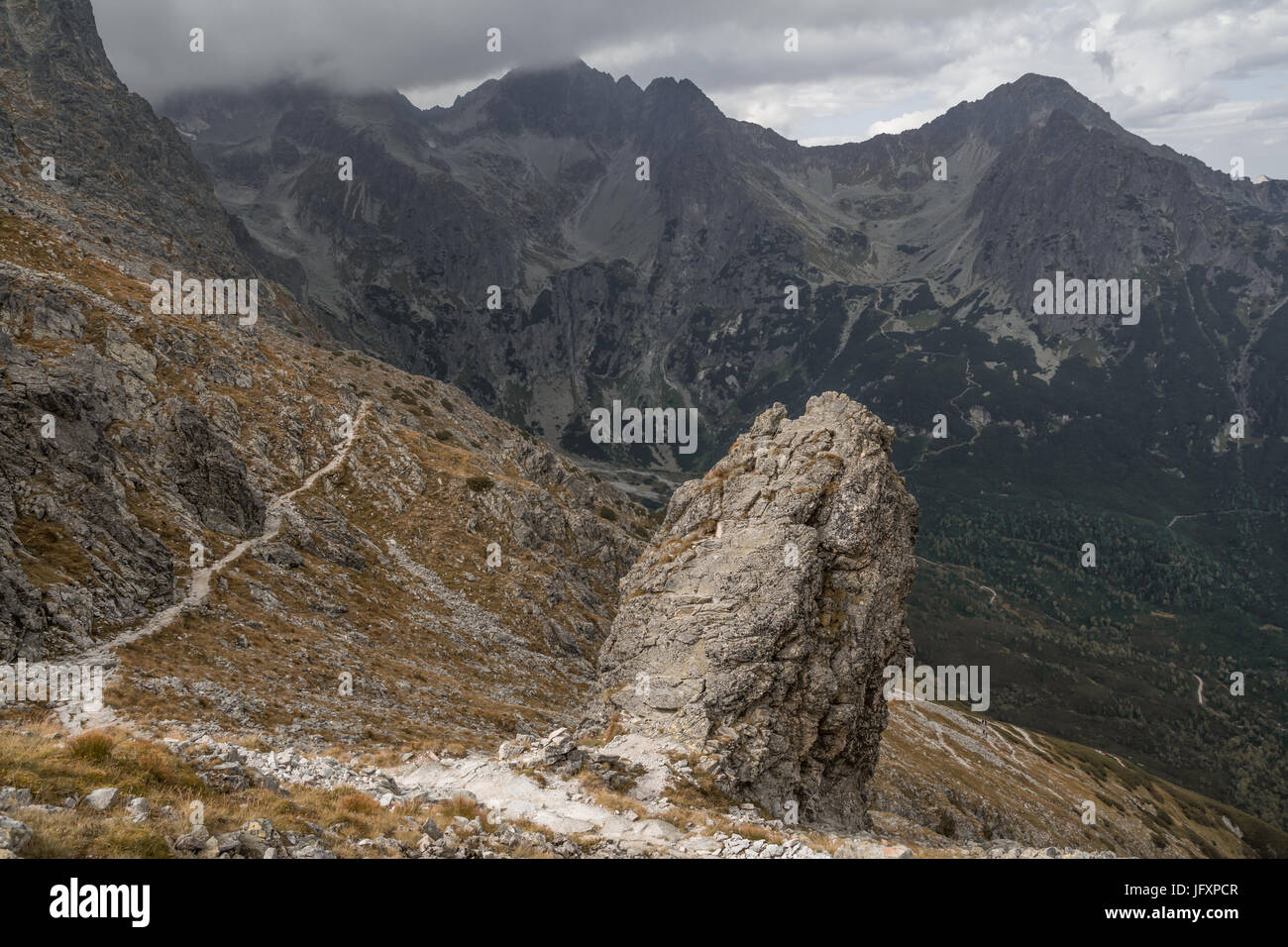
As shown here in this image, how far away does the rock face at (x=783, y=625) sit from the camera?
35.0m

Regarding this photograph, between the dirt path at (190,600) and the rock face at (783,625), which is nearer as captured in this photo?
the dirt path at (190,600)

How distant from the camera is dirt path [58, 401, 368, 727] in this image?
27.5 metres

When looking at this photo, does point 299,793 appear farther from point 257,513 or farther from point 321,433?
point 321,433

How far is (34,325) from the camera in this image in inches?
2687

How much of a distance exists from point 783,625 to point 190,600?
3626 cm

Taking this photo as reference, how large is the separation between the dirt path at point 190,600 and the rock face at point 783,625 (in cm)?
2276

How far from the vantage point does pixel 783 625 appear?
37.6 metres

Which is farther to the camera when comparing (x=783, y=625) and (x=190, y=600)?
(x=190, y=600)

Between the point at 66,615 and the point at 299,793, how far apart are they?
24562 mm

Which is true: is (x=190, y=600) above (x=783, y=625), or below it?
above

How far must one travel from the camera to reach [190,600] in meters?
43.6

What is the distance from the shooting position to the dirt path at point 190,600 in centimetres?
2750
